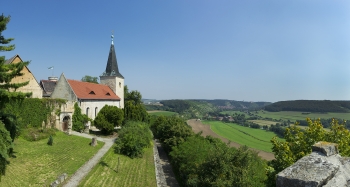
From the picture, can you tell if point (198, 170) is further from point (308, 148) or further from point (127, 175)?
point (308, 148)

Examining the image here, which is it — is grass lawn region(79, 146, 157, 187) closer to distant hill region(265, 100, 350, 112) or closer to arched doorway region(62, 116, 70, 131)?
arched doorway region(62, 116, 70, 131)

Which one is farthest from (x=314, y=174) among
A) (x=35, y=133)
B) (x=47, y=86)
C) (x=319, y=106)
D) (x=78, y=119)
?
(x=319, y=106)

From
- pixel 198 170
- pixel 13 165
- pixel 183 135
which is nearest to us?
pixel 13 165

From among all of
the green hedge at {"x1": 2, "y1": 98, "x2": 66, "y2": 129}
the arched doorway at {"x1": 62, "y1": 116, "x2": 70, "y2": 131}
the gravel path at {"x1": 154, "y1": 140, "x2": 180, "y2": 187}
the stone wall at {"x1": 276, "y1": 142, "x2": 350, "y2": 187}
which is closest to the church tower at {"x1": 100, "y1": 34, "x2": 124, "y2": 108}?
the arched doorway at {"x1": 62, "y1": 116, "x2": 70, "y2": 131}

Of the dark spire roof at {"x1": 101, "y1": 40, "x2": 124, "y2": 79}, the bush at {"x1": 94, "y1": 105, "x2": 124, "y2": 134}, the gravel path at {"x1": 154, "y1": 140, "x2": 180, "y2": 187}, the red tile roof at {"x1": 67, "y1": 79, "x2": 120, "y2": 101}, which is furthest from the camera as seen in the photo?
the dark spire roof at {"x1": 101, "y1": 40, "x2": 124, "y2": 79}

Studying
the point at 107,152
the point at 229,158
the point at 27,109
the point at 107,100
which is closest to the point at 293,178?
the point at 229,158

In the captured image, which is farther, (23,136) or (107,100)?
(107,100)

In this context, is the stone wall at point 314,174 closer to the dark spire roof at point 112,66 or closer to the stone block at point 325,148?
the stone block at point 325,148
